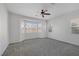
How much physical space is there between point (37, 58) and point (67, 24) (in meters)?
4.28

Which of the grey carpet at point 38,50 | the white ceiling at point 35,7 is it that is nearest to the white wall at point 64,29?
the grey carpet at point 38,50

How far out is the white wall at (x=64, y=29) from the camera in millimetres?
4664

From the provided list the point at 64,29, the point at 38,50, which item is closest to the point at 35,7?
the point at 38,50

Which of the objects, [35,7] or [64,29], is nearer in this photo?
[35,7]

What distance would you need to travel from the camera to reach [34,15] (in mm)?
4176

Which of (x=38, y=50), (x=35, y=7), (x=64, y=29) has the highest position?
(x=35, y=7)

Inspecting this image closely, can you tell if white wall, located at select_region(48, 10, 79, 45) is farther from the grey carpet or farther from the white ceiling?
the white ceiling

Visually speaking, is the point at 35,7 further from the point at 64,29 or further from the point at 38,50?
the point at 64,29

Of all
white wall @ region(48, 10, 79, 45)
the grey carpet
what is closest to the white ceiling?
white wall @ region(48, 10, 79, 45)

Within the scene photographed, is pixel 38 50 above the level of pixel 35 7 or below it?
below

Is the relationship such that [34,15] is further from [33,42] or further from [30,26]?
[33,42]

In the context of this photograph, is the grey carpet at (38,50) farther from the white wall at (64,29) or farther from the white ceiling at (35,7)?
the white ceiling at (35,7)

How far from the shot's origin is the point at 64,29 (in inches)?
210

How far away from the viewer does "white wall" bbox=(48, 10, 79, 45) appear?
15.3ft
